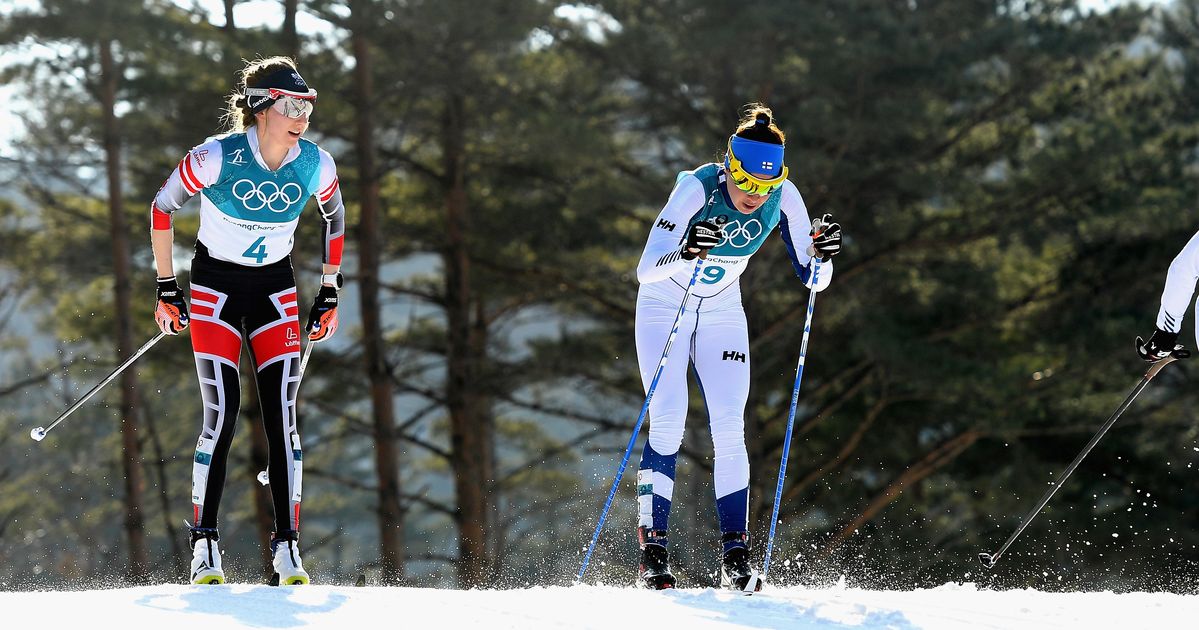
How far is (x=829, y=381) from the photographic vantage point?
19109 mm

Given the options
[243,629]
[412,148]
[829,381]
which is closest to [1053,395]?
[829,381]

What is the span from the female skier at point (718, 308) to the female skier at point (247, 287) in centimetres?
155

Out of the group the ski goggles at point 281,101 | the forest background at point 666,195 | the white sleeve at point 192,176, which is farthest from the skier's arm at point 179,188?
the forest background at point 666,195

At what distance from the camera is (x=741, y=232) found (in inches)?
245

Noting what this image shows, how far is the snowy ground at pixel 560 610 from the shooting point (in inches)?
176

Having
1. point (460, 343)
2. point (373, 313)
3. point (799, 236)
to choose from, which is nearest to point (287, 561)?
point (799, 236)

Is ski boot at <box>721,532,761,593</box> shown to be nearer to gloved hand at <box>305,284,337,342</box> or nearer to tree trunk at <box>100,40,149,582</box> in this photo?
gloved hand at <box>305,284,337,342</box>

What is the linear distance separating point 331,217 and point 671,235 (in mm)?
1532

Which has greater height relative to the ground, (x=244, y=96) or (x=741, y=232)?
(x=244, y=96)

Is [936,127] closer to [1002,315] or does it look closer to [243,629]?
[1002,315]

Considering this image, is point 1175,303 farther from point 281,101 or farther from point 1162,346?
point 281,101

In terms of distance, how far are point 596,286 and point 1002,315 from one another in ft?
18.1

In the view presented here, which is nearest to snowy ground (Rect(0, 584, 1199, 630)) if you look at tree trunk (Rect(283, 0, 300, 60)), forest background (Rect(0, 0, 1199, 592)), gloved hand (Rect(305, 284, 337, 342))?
gloved hand (Rect(305, 284, 337, 342))

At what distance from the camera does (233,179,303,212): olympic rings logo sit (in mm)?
5723
